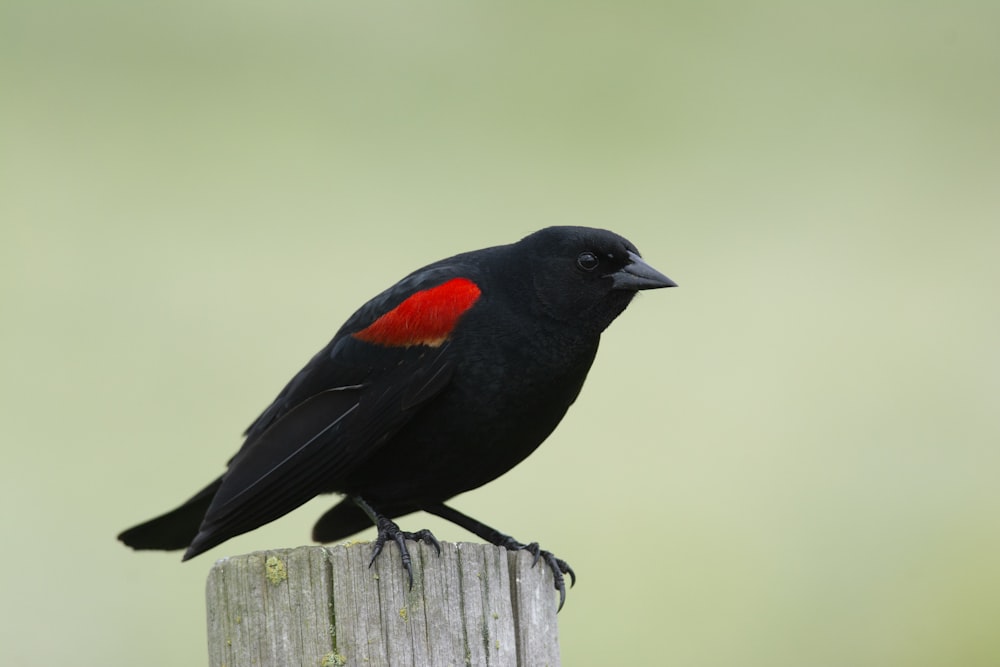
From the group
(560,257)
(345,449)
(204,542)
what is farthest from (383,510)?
(560,257)

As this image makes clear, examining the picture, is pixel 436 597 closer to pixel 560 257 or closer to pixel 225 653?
pixel 225 653

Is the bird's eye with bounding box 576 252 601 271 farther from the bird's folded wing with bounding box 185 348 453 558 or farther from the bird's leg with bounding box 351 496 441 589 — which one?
the bird's leg with bounding box 351 496 441 589

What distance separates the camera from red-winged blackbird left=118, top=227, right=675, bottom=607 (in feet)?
11.9

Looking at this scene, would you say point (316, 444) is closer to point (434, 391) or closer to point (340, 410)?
point (340, 410)

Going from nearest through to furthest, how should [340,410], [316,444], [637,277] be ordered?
[316,444] → [340,410] → [637,277]

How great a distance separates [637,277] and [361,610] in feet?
5.32

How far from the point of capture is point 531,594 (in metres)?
2.99

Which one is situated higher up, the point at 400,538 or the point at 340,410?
the point at 340,410

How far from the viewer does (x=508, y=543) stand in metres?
3.83

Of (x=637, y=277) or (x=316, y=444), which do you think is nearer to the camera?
(x=316, y=444)

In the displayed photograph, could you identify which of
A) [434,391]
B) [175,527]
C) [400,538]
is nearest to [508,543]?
[434,391]

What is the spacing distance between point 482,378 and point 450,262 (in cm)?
59

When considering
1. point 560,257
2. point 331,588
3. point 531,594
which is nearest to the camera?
point 331,588

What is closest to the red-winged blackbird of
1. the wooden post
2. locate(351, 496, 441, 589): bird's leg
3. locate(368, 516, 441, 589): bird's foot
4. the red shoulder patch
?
the red shoulder patch
